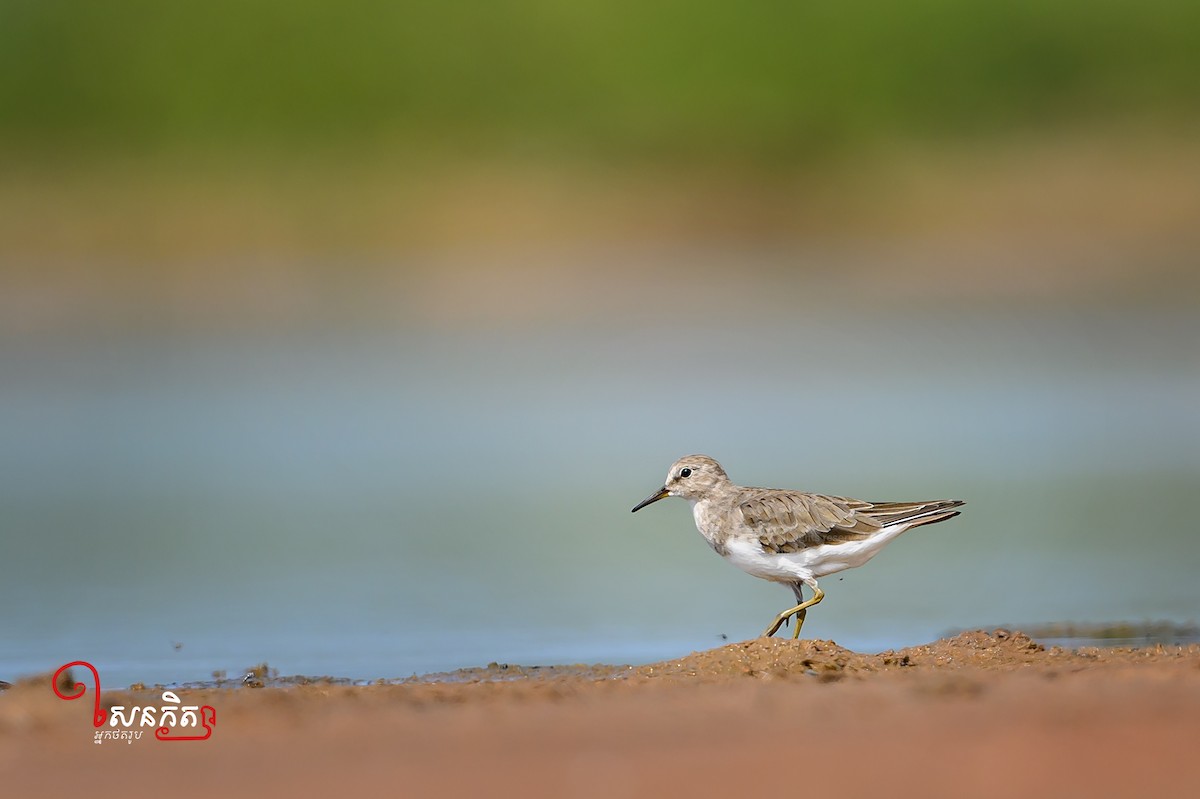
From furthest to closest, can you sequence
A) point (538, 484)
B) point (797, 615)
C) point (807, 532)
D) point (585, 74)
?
point (585, 74) < point (538, 484) < point (797, 615) < point (807, 532)

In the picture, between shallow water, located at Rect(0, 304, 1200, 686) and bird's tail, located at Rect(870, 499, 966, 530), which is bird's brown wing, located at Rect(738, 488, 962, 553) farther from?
shallow water, located at Rect(0, 304, 1200, 686)

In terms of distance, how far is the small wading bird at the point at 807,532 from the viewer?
24.0ft

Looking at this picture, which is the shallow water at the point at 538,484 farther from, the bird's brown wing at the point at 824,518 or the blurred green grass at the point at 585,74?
the blurred green grass at the point at 585,74

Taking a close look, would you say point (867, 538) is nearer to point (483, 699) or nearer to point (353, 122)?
point (483, 699)

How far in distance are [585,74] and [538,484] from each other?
8934mm

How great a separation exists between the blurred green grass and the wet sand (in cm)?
1309

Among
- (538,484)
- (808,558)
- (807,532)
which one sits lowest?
(808,558)

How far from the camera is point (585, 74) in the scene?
62.3ft

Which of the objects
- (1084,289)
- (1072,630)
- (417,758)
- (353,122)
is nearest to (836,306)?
(1084,289)

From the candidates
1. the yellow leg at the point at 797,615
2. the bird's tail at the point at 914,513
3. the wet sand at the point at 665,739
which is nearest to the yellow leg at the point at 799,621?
the yellow leg at the point at 797,615

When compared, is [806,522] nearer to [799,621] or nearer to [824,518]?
[824,518]

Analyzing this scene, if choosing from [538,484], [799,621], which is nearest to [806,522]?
[799,621]

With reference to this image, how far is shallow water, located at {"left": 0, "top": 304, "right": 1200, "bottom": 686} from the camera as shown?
7695 millimetres

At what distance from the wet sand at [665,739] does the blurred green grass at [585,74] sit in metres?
13.1
